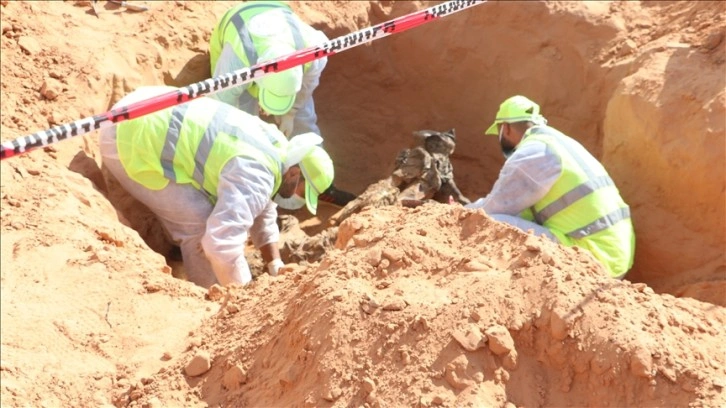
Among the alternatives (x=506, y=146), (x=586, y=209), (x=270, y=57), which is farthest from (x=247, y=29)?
(x=586, y=209)

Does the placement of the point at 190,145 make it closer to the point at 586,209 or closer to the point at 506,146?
the point at 506,146

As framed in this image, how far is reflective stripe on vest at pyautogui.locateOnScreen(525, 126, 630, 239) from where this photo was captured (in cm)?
694

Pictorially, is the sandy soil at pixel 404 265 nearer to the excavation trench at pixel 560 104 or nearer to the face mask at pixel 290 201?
the excavation trench at pixel 560 104

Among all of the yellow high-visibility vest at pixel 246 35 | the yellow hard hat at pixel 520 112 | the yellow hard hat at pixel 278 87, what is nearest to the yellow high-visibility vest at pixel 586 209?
the yellow hard hat at pixel 520 112

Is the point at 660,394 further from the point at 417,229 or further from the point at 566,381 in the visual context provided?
the point at 417,229

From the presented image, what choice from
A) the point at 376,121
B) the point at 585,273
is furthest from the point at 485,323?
the point at 376,121

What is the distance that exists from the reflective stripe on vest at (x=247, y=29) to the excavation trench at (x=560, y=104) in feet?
1.39

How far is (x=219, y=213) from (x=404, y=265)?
2.08 meters

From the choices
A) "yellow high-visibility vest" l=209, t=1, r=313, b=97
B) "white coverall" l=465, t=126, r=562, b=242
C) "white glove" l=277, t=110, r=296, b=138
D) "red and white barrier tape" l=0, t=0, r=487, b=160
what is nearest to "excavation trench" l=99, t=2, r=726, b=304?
"yellow high-visibility vest" l=209, t=1, r=313, b=97

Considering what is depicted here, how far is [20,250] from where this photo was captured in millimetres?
5465

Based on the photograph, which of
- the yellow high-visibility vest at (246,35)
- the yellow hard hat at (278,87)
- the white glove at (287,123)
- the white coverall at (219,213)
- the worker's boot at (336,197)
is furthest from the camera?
the worker's boot at (336,197)

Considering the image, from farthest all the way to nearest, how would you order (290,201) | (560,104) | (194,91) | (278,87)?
(560,104) < (278,87) < (290,201) < (194,91)

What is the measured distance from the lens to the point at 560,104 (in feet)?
28.6

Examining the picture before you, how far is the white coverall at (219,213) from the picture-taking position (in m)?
6.51
